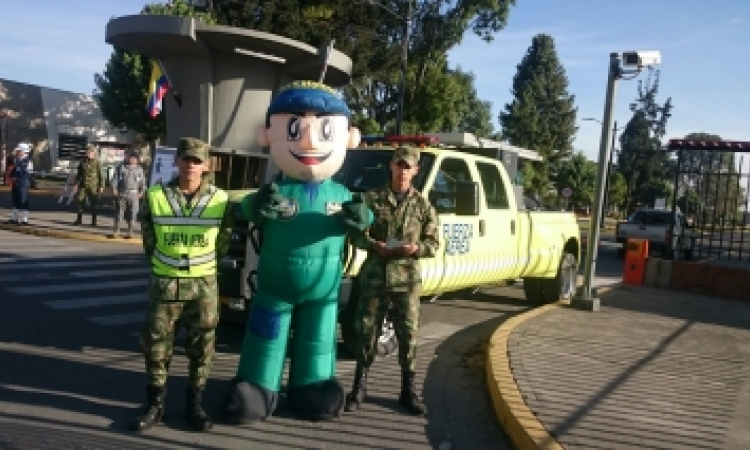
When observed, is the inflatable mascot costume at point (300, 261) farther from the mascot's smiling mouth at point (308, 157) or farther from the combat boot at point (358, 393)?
the combat boot at point (358, 393)

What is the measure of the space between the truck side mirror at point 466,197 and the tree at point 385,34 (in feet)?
65.3

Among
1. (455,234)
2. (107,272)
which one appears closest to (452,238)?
(455,234)

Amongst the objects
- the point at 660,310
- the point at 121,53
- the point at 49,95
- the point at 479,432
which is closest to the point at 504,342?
the point at 479,432

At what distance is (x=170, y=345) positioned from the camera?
4.57 meters

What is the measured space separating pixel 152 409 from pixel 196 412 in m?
0.27

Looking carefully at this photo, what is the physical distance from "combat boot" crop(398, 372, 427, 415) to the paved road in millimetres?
A: 72

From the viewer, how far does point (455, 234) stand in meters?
7.11

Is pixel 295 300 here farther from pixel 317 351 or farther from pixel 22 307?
pixel 22 307

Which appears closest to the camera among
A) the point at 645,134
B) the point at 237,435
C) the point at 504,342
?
the point at 237,435

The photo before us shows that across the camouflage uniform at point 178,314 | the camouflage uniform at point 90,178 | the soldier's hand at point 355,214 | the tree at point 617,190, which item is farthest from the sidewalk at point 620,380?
the tree at point 617,190

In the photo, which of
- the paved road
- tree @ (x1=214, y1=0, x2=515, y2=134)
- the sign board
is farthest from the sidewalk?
tree @ (x1=214, y1=0, x2=515, y2=134)

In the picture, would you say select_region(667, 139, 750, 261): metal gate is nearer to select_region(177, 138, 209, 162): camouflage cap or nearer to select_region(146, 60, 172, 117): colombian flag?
select_region(177, 138, 209, 162): camouflage cap

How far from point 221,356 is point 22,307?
280 cm

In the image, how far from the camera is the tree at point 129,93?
2727cm
